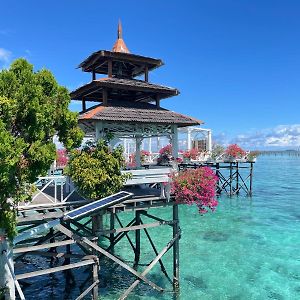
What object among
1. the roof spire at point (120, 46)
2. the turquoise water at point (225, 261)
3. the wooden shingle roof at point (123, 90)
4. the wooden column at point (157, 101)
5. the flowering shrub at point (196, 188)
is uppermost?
the roof spire at point (120, 46)

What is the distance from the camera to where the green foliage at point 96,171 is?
12555 millimetres

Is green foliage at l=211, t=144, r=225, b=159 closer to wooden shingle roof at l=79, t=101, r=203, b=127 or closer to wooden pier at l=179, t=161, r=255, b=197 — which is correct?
wooden pier at l=179, t=161, r=255, b=197

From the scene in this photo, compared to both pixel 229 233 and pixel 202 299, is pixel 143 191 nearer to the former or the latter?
pixel 202 299

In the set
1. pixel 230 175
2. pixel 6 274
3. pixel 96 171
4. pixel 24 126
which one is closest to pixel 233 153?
pixel 230 175

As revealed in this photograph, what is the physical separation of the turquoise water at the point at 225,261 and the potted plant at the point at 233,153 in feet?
25.3

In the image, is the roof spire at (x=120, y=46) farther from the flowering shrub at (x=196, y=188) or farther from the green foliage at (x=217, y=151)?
the green foliage at (x=217, y=151)

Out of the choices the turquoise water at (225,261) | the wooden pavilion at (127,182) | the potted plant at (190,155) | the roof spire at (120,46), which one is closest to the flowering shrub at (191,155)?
the potted plant at (190,155)

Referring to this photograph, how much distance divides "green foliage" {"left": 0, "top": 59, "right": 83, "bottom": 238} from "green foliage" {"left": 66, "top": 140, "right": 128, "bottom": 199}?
258 centimetres

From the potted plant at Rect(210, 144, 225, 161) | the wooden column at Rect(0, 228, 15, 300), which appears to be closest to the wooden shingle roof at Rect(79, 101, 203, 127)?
Result: the wooden column at Rect(0, 228, 15, 300)

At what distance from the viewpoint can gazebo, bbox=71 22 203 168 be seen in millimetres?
15425

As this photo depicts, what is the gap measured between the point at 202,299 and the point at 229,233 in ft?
40.8

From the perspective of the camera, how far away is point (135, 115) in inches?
623

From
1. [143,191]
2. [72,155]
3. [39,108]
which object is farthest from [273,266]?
[39,108]

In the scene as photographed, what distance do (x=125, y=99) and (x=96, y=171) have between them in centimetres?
750
